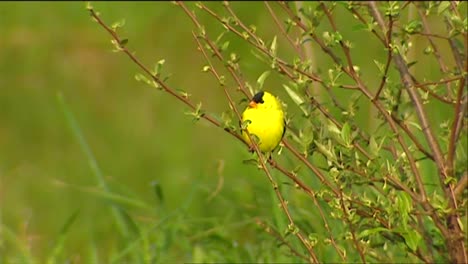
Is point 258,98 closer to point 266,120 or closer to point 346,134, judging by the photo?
point 266,120

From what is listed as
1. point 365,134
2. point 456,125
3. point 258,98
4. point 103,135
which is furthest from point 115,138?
point 456,125

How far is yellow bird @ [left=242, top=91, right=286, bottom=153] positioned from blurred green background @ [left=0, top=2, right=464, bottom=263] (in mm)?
1108

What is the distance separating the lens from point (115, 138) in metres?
9.96

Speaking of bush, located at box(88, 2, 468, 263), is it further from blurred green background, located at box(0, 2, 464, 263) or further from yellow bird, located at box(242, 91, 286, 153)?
blurred green background, located at box(0, 2, 464, 263)

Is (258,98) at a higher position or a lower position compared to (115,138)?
lower

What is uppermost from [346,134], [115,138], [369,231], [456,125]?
[115,138]


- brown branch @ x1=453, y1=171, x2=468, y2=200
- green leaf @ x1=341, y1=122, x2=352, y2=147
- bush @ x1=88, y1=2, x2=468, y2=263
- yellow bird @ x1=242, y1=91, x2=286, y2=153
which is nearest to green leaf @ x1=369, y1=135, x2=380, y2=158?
bush @ x1=88, y1=2, x2=468, y2=263

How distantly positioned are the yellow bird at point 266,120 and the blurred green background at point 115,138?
1108mm

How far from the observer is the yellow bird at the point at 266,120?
4926 millimetres

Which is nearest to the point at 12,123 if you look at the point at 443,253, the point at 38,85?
the point at 38,85

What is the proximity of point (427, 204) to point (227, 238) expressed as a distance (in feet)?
4.35

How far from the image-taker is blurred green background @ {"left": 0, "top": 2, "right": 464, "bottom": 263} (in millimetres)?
6500

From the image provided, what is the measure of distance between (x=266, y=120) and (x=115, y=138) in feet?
16.8

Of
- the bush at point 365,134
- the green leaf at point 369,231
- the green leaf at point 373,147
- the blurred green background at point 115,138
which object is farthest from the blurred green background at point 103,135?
Result: the green leaf at point 369,231
